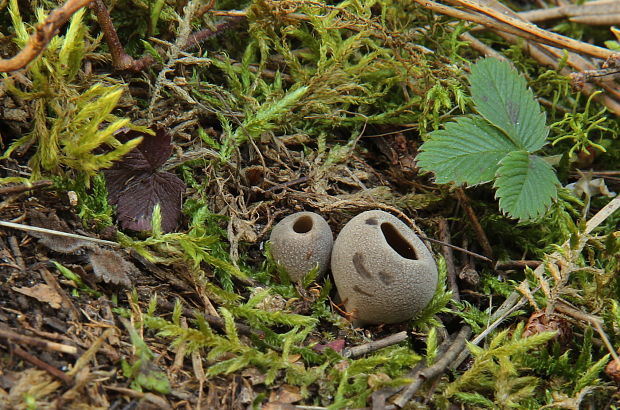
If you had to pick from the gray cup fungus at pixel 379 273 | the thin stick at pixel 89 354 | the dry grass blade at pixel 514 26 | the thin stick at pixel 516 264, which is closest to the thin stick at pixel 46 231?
the thin stick at pixel 89 354

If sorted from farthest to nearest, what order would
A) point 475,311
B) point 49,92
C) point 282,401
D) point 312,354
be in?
point 475,311 < point 49,92 < point 312,354 < point 282,401

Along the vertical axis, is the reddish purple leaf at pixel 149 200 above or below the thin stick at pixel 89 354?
above

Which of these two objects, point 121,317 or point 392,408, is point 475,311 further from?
point 121,317

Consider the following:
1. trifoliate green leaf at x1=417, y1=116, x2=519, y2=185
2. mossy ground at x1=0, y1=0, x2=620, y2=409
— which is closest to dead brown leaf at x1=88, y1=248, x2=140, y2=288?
mossy ground at x1=0, y1=0, x2=620, y2=409

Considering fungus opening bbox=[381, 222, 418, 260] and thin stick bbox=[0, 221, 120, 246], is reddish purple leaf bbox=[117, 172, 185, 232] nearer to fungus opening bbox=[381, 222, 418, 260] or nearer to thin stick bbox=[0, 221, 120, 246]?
thin stick bbox=[0, 221, 120, 246]

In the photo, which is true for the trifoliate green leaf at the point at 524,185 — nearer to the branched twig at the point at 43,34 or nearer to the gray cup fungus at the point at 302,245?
the gray cup fungus at the point at 302,245

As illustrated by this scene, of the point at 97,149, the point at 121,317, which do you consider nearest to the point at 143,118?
Result: the point at 97,149
